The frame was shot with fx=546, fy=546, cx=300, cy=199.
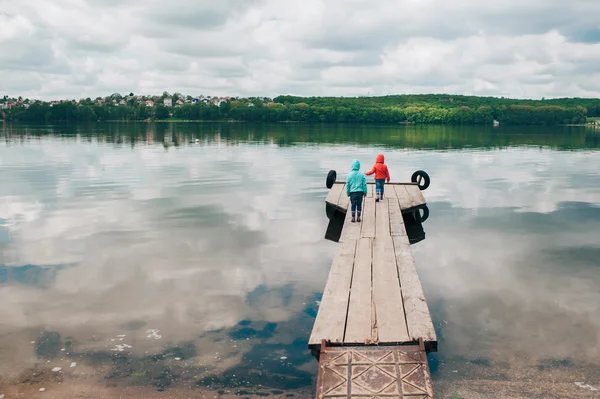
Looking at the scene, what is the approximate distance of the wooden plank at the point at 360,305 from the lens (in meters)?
8.51

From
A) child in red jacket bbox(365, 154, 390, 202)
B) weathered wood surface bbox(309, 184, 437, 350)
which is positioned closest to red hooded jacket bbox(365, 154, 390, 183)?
child in red jacket bbox(365, 154, 390, 202)

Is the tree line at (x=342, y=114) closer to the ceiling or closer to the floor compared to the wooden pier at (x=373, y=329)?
closer to the ceiling

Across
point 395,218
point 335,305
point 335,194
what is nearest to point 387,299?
point 335,305

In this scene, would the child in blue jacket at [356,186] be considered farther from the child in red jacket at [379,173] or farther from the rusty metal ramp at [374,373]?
the rusty metal ramp at [374,373]

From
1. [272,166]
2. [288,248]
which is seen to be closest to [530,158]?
[272,166]

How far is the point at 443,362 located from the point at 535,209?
54.6 feet

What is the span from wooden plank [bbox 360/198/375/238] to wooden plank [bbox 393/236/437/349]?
2.24 meters

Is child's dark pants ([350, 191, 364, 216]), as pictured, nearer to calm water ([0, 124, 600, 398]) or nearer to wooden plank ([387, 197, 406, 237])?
wooden plank ([387, 197, 406, 237])

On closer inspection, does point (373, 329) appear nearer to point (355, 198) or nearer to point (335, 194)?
point (355, 198)

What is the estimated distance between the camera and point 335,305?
9.70 meters

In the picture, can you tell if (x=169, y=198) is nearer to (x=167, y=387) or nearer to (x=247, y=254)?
(x=247, y=254)

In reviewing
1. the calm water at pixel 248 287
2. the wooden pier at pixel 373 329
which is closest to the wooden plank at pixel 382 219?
the calm water at pixel 248 287

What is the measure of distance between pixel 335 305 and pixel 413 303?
4.62 ft

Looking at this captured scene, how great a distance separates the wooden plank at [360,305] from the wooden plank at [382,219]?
2612 millimetres
